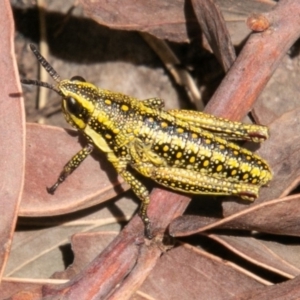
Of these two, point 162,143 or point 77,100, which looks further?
point 162,143

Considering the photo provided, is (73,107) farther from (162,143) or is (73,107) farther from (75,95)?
(162,143)

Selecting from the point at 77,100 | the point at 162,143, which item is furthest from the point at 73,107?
the point at 162,143

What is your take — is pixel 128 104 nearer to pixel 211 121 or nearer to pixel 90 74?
pixel 211 121

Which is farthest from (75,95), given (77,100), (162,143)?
(162,143)

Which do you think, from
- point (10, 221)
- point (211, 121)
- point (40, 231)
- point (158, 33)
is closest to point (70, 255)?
point (40, 231)
